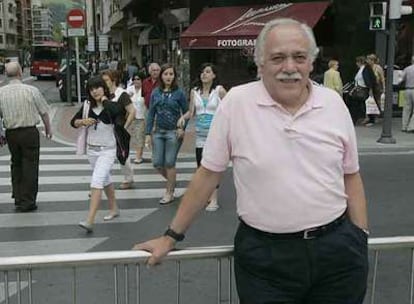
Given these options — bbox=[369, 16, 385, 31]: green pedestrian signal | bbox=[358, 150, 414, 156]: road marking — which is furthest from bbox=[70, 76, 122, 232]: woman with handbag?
bbox=[369, 16, 385, 31]: green pedestrian signal

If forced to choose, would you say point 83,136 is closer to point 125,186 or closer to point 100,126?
point 100,126

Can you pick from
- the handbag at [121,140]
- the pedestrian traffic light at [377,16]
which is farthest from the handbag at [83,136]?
the pedestrian traffic light at [377,16]

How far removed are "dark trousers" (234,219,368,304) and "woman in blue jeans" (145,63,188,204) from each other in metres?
5.46

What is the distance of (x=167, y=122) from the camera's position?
786 centimetres

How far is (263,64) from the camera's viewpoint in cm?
243

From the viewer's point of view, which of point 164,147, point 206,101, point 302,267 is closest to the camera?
point 302,267

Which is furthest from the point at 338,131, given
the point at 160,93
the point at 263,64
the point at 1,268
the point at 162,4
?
the point at 162,4

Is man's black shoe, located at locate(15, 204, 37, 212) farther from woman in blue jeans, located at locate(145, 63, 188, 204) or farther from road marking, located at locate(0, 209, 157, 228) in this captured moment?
woman in blue jeans, located at locate(145, 63, 188, 204)

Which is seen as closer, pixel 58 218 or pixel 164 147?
pixel 58 218

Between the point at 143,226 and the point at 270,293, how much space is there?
4.60 m

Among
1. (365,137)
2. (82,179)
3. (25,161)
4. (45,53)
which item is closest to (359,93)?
(365,137)

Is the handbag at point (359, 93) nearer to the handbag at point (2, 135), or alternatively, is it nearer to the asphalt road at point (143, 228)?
the asphalt road at point (143, 228)

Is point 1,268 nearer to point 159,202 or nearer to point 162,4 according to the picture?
point 159,202

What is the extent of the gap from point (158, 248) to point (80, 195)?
20.4 ft
